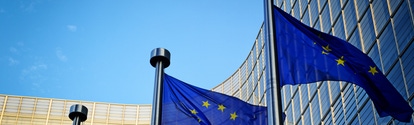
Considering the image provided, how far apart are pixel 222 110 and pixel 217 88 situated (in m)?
51.8

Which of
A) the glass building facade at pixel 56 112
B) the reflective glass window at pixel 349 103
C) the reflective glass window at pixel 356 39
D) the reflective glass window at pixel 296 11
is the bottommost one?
the reflective glass window at pixel 349 103

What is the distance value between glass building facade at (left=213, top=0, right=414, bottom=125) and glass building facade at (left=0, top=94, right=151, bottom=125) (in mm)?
24971

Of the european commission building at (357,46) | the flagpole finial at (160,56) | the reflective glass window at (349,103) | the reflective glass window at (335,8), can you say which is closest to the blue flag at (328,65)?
the flagpole finial at (160,56)

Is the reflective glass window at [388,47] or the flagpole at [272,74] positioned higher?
the reflective glass window at [388,47]

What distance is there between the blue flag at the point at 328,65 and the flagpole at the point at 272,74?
0.55m

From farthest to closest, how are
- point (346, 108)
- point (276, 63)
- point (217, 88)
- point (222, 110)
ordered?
1. point (217, 88)
2. point (346, 108)
3. point (222, 110)
4. point (276, 63)

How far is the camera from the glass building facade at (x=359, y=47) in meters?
33.6

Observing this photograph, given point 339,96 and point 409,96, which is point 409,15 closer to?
point 409,96

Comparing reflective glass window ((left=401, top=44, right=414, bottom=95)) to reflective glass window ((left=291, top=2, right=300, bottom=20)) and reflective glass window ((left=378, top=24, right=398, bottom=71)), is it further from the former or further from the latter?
reflective glass window ((left=291, top=2, right=300, bottom=20))

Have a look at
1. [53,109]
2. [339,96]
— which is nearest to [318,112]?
[339,96]

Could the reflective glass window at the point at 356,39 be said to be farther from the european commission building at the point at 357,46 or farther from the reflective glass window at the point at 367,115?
the reflective glass window at the point at 367,115

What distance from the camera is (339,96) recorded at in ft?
134

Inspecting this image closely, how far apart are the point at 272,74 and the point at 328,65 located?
1.72 m

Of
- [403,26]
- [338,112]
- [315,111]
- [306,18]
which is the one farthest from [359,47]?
[306,18]
